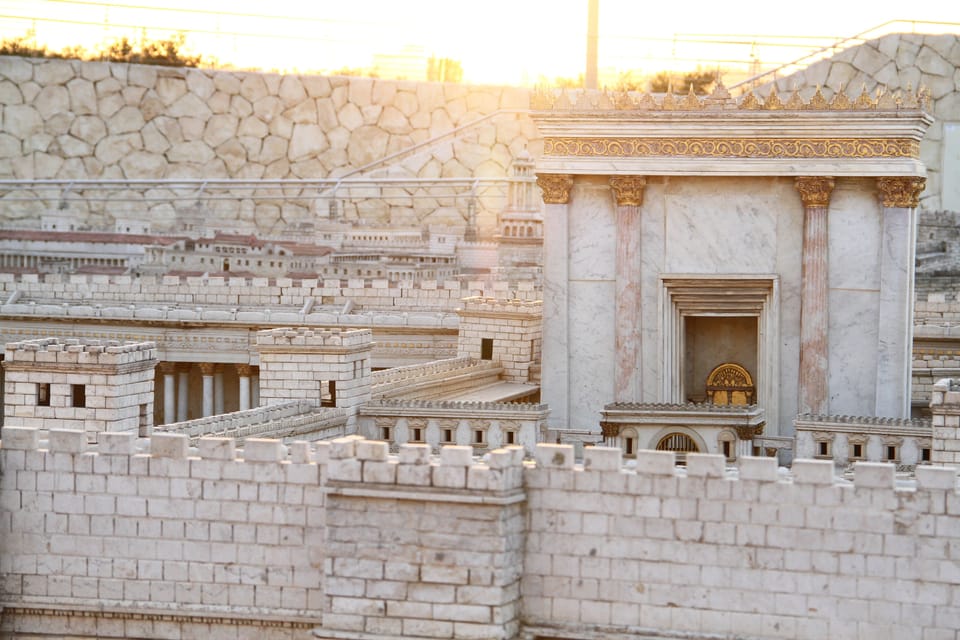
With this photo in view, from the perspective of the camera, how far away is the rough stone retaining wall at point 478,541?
19469 mm

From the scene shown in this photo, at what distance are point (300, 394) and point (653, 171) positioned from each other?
5.86m

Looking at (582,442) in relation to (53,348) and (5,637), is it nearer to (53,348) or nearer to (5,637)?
(53,348)

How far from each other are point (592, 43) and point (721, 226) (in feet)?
104

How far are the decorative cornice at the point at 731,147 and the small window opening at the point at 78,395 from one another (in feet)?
24.4

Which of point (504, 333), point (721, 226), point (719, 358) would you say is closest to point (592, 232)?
point (721, 226)

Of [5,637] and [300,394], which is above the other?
[300,394]

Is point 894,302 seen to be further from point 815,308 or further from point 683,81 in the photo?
point 683,81

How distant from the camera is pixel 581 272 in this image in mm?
29875

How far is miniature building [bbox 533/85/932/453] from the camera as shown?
28891mm

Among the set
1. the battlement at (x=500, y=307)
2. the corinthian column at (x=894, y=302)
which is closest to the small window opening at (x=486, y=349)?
the battlement at (x=500, y=307)

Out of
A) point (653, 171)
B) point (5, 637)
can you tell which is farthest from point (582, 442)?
point (5, 637)

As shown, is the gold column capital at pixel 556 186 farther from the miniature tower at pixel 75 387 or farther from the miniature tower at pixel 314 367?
the miniature tower at pixel 75 387

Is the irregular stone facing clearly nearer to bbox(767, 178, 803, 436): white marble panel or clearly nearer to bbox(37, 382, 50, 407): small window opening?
bbox(767, 178, 803, 436): white marble panel

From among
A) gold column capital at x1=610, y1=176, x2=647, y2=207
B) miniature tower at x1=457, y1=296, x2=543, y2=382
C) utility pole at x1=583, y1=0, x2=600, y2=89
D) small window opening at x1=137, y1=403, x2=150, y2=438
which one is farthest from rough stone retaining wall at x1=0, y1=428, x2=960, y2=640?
utility pole at x1=583, y1=0, x2=600, y2=89
